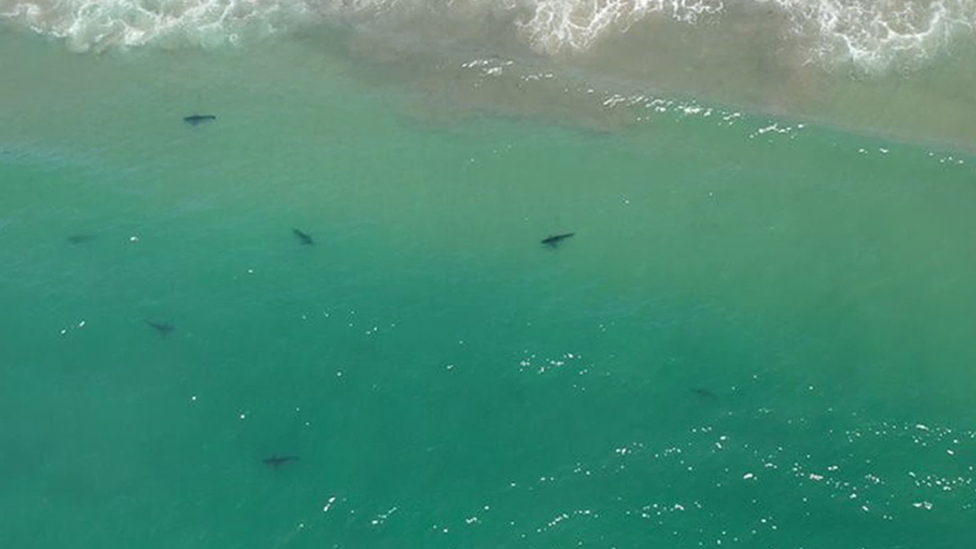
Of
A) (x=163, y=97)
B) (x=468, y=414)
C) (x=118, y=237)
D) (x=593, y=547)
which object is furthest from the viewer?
(x=163, y=97)

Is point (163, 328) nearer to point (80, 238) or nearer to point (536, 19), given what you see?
point (80, 238)

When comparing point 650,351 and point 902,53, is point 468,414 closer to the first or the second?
point 650,351

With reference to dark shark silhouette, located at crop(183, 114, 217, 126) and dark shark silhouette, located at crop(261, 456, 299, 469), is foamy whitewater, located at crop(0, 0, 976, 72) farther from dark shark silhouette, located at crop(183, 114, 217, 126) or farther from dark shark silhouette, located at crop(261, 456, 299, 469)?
dark shark silhouette, located at crop(261, 456, 299, 469)

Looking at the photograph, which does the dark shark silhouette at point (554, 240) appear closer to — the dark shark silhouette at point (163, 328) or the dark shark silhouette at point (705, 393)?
the dark shark silhouette at point (705, 393)

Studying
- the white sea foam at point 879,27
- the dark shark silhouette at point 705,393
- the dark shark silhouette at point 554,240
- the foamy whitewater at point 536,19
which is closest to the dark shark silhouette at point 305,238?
the dark shark silhouette at point 554,240

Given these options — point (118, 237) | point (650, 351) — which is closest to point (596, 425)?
point (650, 351)

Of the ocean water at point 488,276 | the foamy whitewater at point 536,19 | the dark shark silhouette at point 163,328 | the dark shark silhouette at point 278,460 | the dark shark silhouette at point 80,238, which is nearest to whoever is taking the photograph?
the ocean water at point 488,276
